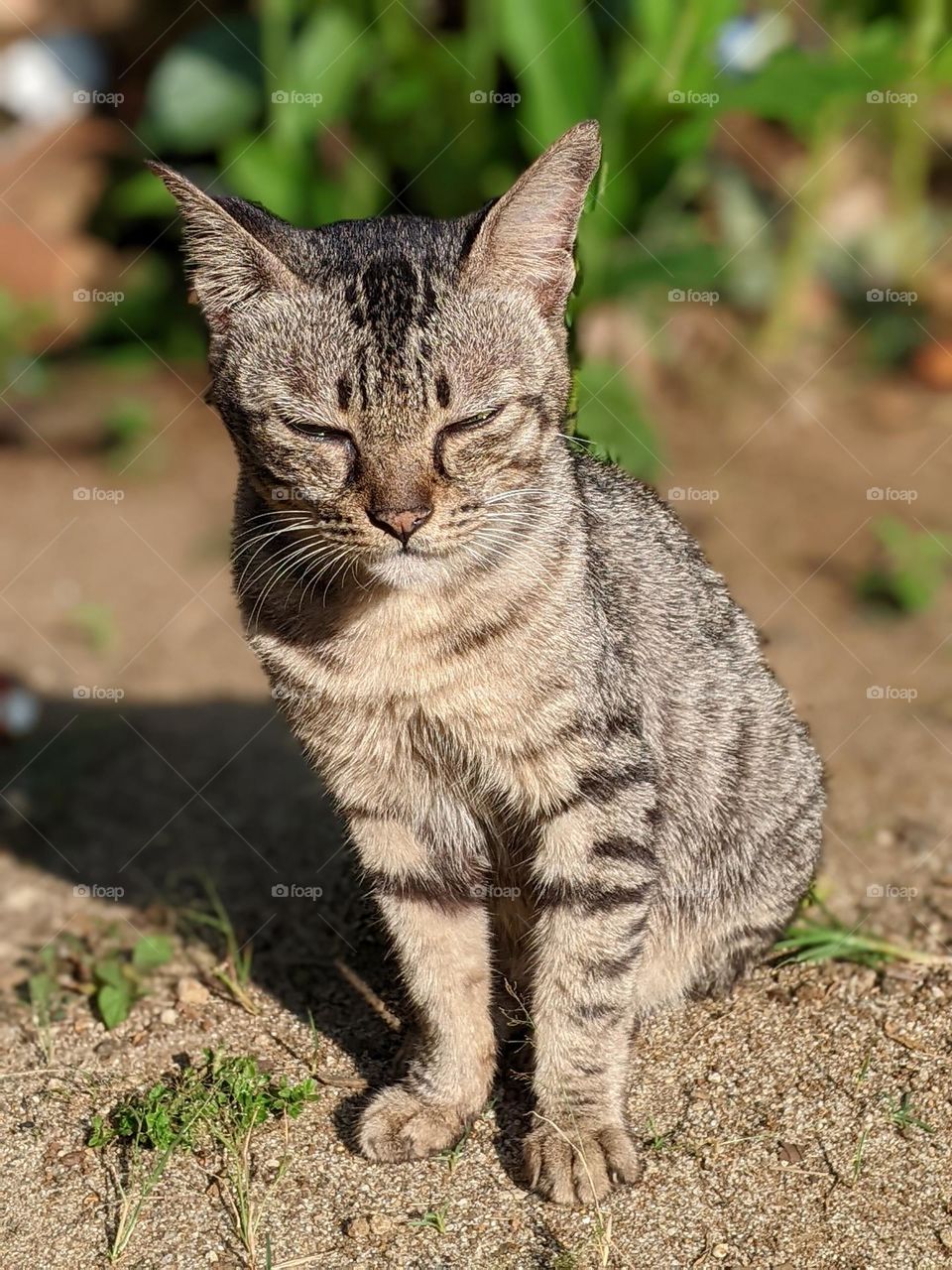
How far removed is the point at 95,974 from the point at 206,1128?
36.8 inches

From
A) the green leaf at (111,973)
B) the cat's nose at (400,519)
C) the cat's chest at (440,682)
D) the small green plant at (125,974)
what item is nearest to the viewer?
the cat's nose at (400,519)

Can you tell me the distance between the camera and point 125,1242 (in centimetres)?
302

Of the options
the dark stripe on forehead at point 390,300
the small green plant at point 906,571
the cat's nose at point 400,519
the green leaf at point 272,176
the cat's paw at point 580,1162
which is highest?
the dark stripe on forehead at point 390,300

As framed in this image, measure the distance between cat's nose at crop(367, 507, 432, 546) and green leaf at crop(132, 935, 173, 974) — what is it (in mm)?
→ 1891

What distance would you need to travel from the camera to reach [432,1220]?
10.1ft

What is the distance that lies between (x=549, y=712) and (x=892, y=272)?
5.97 meters

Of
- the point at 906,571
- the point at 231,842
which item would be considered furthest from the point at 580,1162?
the point at 906,571

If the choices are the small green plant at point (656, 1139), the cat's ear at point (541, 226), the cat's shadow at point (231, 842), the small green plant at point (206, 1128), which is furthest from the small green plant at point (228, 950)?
the cat's ear at point (541, 226)

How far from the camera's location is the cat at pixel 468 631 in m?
2.89

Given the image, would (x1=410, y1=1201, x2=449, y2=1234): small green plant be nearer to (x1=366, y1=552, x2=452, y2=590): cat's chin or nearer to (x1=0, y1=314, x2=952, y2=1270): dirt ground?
(x1=0, y1=314, x2=952, y2=1270): dirt ground

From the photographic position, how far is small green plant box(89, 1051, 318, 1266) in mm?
3094

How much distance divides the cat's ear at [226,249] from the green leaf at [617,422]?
227 centimetres

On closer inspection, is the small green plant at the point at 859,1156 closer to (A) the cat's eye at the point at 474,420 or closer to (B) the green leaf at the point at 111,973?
(A) the cat's eye at the point at 474,420

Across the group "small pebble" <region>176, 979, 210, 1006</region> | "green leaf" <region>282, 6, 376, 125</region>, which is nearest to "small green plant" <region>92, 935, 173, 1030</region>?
"small pebble" <region>176, 979, 210, 1006</region>
